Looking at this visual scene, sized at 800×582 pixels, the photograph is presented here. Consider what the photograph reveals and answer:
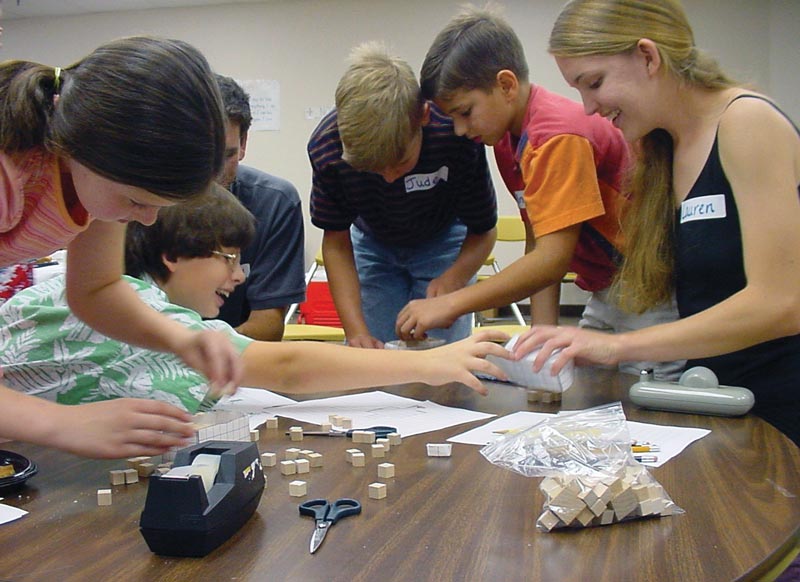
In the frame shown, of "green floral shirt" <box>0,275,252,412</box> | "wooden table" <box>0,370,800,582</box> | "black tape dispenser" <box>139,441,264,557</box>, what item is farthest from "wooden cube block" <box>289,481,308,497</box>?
"green floral shirt" <box>0,275,252,412</box>

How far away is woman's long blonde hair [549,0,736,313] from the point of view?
4.91 feet

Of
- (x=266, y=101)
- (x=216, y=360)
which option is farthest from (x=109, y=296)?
(x=266, y=101)

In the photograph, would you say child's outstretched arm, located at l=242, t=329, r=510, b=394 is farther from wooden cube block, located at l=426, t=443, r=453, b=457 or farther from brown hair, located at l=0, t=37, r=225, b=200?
brown hair, located at l=0, t=37, r=225, b=200

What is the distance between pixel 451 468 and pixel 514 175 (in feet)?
4.39

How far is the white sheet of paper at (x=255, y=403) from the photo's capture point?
4.38ft

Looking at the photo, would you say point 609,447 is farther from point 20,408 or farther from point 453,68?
point 453,68

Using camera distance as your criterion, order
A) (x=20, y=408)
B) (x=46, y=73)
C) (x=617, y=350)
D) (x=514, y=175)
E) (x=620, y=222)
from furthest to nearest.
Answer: (x=514, y=175) → (x=620, y=222) → (x=617, y=350) → (x=46, y=73) → (x=20, y=408)

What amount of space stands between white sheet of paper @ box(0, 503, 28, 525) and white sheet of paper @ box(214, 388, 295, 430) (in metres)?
0.44

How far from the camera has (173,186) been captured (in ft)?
3.14

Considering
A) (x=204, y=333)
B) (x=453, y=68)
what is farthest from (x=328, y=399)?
(x=453, y=68)

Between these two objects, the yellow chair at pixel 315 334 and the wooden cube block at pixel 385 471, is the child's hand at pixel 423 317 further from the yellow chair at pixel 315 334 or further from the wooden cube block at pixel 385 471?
the yellow chair at pixel 315 334

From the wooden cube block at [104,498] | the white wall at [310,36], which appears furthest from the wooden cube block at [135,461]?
the white wall at [310,36]

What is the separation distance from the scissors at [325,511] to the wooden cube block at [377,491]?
0.03 m

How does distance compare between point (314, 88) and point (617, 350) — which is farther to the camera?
point (314, 88)
